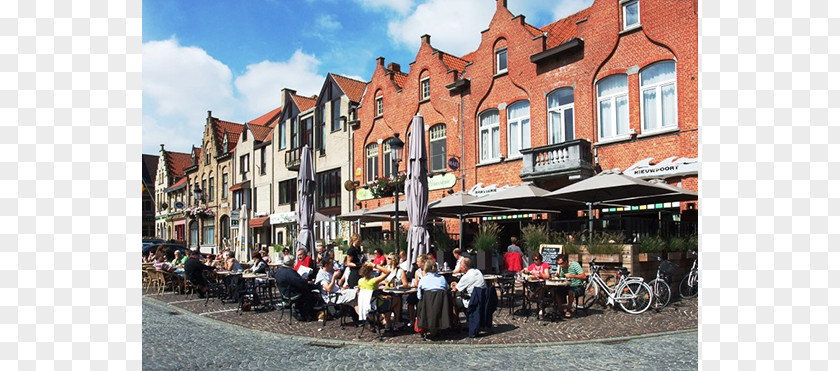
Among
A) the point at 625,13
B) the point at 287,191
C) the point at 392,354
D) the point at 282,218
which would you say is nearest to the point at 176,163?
the point at 287,191

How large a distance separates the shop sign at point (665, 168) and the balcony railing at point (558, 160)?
1296 mm

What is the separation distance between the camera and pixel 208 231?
4819 cm

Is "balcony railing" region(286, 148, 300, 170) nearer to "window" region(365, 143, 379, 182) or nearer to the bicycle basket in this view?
"window" region(365, 143, 379, 182)

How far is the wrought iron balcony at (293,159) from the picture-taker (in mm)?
33772

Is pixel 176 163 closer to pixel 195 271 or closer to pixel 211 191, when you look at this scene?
pixel 211 191

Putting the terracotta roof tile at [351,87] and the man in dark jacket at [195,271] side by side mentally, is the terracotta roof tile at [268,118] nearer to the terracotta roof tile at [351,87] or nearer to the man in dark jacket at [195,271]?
the terracotta roof tile at [351,87]

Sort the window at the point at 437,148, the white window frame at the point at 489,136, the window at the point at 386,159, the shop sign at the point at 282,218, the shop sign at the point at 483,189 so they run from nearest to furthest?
the shop sign at the point at 483,189
the white window frame at the point at 489,136
the window at the point at 437,148
the window at the point at 386,159
the shop sign at the point at 282,218

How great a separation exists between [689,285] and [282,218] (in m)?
26.6

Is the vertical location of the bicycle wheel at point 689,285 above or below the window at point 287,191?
below

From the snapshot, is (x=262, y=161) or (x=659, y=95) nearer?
(x=659, y=95)

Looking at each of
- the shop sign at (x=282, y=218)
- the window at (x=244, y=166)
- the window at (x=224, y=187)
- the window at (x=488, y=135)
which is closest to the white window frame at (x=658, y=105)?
the window at (x=488, y=135)

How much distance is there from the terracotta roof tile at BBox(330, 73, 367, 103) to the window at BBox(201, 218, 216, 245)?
20.7 m

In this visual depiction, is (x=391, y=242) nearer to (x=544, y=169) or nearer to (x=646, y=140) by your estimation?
(x=544, y=169)

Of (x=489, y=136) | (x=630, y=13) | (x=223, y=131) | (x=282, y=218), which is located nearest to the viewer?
(x=630, y=13)
